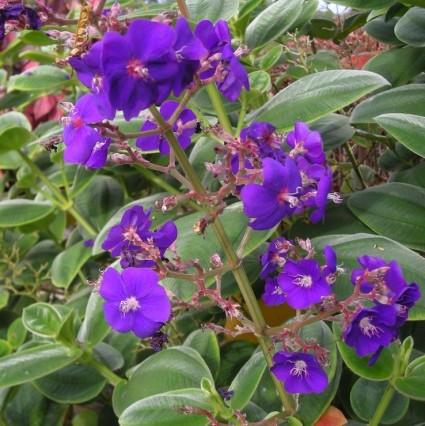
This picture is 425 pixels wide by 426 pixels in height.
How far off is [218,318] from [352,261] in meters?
0.34

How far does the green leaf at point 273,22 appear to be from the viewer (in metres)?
0.82

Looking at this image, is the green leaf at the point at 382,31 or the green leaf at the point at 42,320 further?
the green leaf at the point at 382,31

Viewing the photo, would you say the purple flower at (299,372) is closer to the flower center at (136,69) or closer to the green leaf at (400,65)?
the flower center at (136,69)

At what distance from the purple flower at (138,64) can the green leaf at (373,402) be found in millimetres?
399

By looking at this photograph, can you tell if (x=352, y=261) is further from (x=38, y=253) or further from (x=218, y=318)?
(x=38, y=253)

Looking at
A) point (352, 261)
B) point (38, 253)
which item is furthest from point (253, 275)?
point (38, 253)

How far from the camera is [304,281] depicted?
51cm

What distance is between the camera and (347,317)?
50 centimetres

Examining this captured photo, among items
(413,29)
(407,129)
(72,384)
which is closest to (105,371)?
(72,384)

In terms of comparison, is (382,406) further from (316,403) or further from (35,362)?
(35,362)

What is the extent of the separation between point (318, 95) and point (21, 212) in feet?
2.00

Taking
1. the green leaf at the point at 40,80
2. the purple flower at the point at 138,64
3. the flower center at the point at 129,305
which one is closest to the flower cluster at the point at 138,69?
the purple flower at the point at 138,64

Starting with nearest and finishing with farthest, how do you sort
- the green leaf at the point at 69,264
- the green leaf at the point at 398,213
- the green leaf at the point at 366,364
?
the green leaf at the point at 366,364 < the green leaf at the point at 398,213 < the green leaf at the point at 69,264

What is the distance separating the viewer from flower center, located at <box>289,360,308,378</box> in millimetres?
512
